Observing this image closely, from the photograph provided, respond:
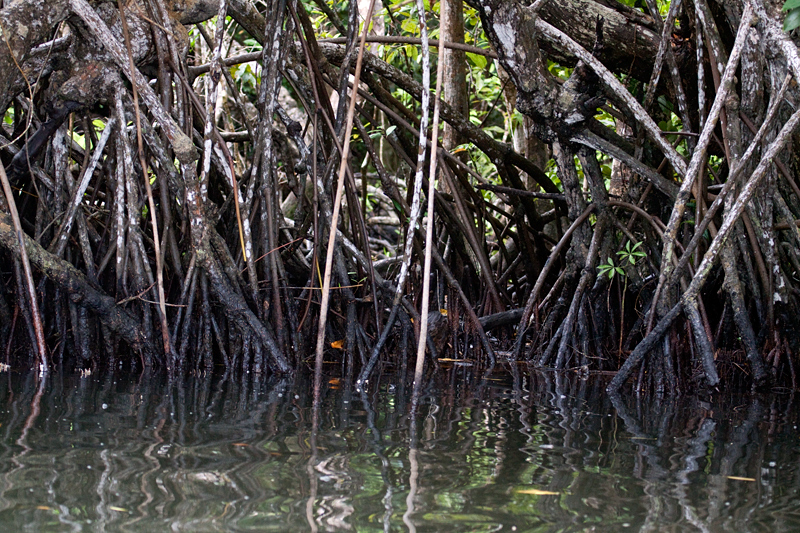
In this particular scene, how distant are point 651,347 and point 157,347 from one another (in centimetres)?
203

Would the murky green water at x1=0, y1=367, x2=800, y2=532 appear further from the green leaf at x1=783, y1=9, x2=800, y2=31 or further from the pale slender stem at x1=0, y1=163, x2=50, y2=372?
the green leaf at x1=783, y1=9, x2=800, y2=31

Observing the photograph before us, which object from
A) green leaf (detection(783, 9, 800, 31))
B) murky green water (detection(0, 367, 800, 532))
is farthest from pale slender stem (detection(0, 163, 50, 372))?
green leaf (detection(783, 9, 800, 31))

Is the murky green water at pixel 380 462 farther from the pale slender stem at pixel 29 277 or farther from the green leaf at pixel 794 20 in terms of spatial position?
the green leaf at pixel 794 20

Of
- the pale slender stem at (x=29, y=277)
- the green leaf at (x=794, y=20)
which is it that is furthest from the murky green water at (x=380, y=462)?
the green leaf at (x=794, y=20)

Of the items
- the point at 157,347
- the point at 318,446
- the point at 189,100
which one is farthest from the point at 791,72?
the point at 157,347

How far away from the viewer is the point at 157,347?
10.9 ft

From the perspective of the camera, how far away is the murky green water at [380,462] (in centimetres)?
135

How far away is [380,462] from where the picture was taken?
1.73 meters

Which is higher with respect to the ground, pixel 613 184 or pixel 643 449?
pixel 613 184

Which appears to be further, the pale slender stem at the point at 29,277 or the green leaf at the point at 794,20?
the pale slender stem at the point at 29,277

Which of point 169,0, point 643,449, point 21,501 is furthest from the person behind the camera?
point 169,0

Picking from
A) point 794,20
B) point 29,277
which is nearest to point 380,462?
point 794,20

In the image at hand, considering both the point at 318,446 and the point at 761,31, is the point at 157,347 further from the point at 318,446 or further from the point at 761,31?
the point at 761,31

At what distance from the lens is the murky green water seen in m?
1.35
